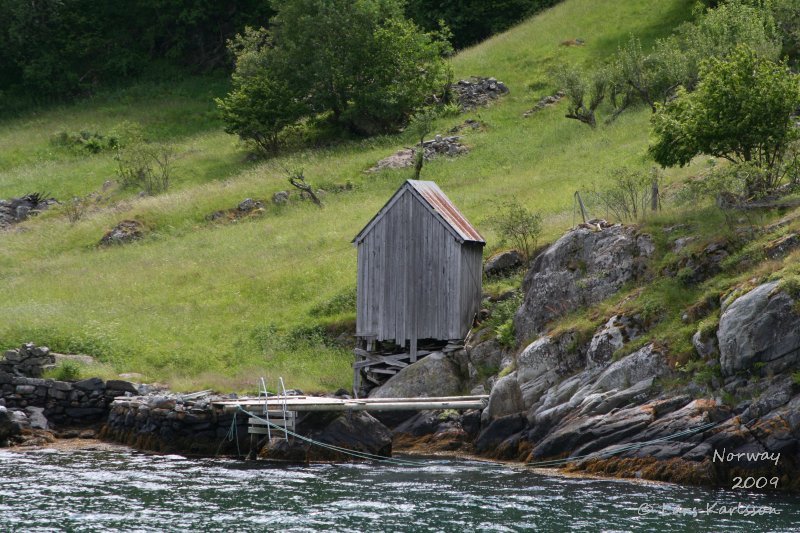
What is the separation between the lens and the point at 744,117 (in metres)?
28.7

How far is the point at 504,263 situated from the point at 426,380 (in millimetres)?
6154

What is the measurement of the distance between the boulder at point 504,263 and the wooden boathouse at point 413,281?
2186 millimetres

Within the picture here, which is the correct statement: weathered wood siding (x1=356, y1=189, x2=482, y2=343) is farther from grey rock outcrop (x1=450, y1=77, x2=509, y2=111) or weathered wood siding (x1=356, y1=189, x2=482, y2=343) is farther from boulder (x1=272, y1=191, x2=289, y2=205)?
grey rock outcrop (x1=450, y1=77, x2=509, y2=111)

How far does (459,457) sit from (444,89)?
39947mm

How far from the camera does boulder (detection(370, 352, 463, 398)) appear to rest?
3012cm

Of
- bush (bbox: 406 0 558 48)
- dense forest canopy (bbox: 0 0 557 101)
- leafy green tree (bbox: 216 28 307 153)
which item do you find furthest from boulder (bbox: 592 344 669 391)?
dense forest canopy (bbox: 0 0 557 101)

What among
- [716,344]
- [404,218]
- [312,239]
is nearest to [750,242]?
[716,344]

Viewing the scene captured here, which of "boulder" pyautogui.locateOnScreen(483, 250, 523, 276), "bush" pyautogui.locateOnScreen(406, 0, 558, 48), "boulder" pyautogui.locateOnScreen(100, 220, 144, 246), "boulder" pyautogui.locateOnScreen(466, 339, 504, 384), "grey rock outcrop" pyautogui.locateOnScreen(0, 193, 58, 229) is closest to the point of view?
"boulder" pyautogui.locateOnScreen(466, 339, 504, 384)

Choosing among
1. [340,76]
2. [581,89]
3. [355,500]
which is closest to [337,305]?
[355,500]

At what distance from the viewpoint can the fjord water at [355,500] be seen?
1775cm

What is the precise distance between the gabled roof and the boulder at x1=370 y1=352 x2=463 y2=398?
365 centimetres

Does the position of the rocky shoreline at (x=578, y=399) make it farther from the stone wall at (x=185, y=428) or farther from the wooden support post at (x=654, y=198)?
the wooden support post at (x=654, y=198)

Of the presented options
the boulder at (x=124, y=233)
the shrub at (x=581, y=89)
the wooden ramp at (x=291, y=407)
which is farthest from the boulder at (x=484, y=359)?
the shrub at (x=581, y=89)

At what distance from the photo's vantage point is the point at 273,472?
2398 centimetres
